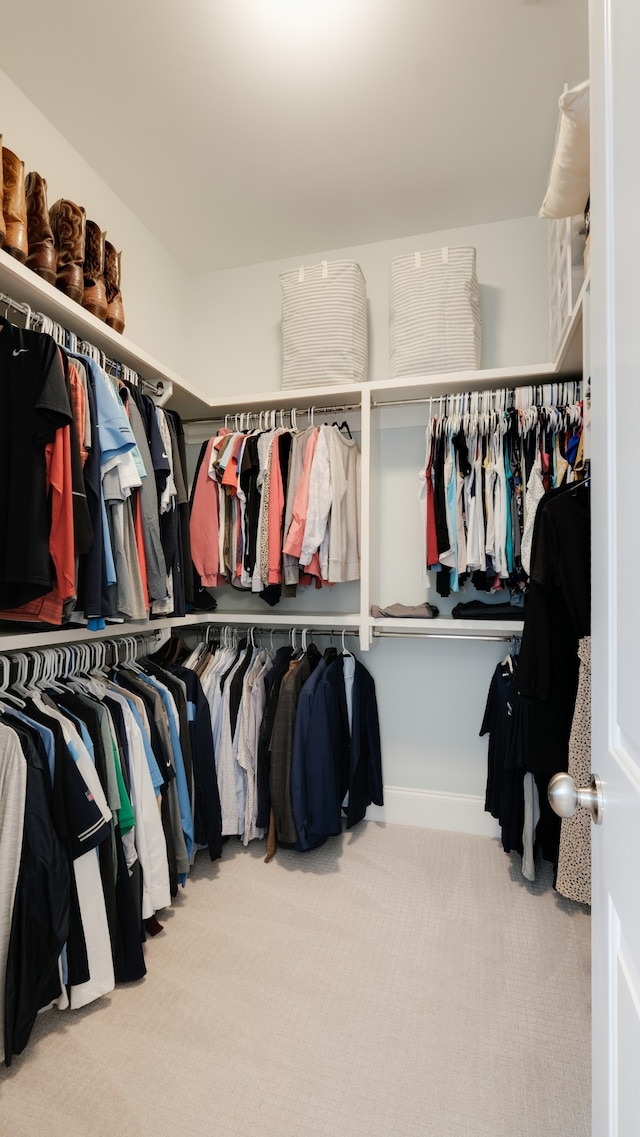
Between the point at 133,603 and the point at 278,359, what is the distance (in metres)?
1.76

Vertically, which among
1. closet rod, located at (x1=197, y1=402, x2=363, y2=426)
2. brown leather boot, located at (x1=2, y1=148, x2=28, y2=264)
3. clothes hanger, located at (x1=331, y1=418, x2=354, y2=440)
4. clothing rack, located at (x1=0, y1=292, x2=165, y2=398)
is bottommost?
clothes hanger, located at (x1=331, y1=418, x2=354, y2=440)

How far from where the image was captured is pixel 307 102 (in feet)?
6.91

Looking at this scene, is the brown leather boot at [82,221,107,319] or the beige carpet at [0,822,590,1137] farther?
the brown leather boot at [82,221,107,319]

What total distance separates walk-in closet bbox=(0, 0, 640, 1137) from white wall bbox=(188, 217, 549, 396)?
20 mm

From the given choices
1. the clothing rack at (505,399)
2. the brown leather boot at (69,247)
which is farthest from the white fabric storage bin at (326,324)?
the brown leather boot at (69,247)

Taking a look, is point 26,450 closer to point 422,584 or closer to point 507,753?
point 422,584

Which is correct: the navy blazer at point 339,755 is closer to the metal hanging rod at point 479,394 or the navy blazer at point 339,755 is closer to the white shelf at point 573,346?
the metal hanging rod at point 479,394

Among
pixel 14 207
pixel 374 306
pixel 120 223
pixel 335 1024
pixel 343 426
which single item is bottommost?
pixel 335 1024

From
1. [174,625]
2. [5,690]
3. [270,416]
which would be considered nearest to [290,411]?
[270,416]

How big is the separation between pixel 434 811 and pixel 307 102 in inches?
119

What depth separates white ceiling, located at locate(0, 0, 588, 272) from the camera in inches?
70.7

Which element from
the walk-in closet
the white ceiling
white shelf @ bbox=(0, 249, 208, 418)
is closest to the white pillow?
the walk-in closet

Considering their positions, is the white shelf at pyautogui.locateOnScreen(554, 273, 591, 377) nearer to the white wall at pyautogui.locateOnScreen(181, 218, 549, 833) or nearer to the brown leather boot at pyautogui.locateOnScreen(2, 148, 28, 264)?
the white wall at pyautogui.locateOnScreen(181, 218, 549, 833)

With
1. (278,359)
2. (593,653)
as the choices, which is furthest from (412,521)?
(593,653)
